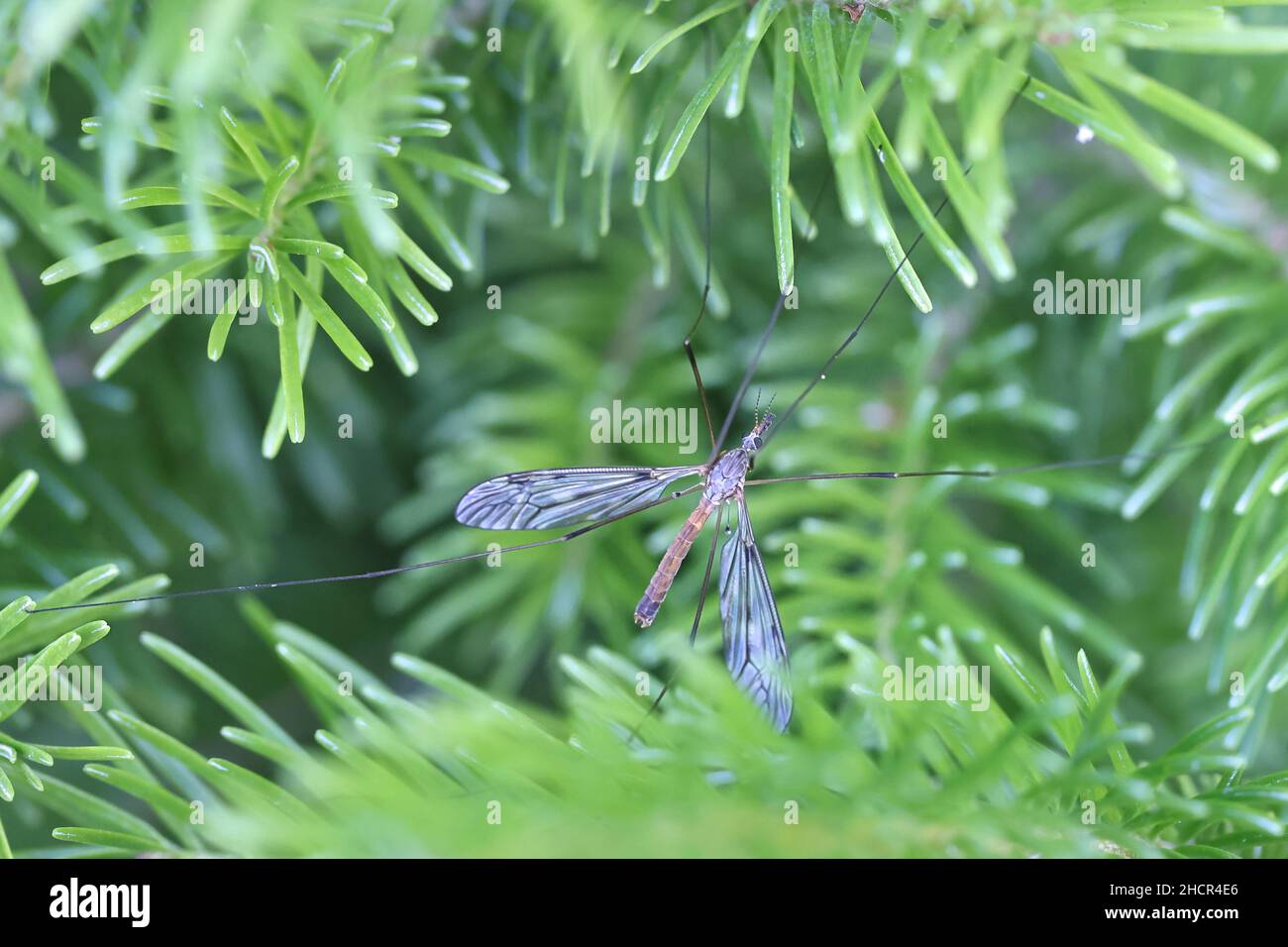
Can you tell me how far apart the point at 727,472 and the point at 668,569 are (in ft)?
0.60

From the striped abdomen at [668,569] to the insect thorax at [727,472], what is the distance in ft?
0.21

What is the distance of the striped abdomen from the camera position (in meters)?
0.87

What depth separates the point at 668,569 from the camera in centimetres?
89

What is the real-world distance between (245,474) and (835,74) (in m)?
0.68

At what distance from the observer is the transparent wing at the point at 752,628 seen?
0.67 m

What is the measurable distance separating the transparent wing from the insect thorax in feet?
0.29

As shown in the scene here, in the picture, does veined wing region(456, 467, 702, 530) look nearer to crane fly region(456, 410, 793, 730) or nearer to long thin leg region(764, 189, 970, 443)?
crane fly region(456, 410, 793, 730)

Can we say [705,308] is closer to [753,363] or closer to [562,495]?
[753,363]

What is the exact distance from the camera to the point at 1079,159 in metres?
0.97

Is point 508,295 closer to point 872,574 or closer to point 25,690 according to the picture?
point 872,574

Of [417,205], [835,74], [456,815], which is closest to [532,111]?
[417,205]

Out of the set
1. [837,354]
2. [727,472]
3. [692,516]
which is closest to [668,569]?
[692,516]

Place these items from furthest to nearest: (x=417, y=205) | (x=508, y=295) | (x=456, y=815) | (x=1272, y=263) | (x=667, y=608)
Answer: (x=508, y=295) < (x=667, y=608) < (x=1272, y=263) < (x=417, y=205) < (x=456, y=815)

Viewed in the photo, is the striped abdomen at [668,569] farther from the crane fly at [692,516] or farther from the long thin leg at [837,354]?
the long thin leg at [837,354]
